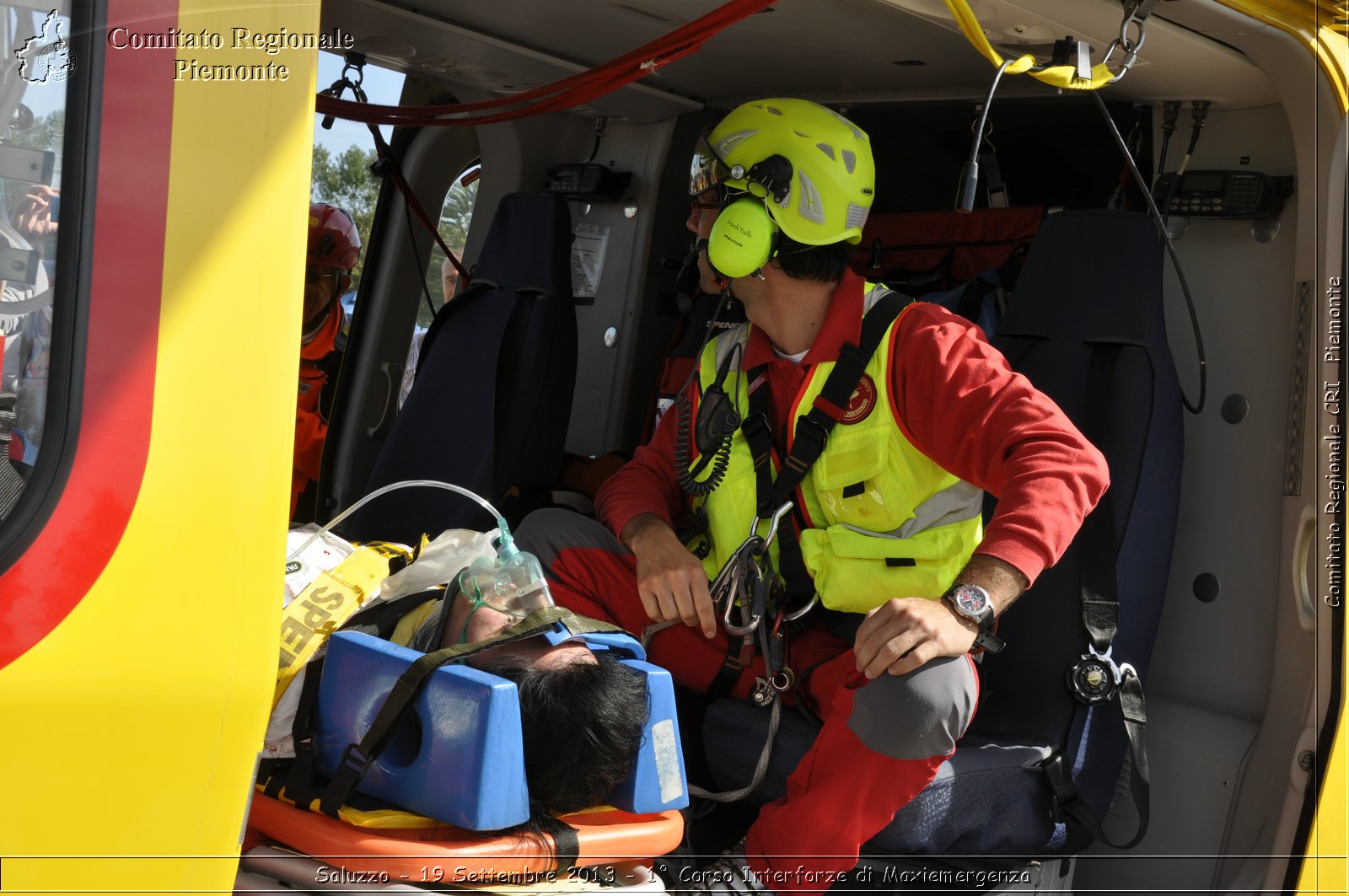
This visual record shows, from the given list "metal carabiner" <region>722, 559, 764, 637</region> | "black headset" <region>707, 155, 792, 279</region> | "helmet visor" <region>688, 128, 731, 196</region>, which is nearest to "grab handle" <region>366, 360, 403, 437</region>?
"helmet visor" <region>688, 128, 731, 196</region>

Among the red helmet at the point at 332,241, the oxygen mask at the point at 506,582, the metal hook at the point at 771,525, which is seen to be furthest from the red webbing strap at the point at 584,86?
the red helmet at the point at 332,241

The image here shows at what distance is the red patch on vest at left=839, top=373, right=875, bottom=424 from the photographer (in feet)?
7.80

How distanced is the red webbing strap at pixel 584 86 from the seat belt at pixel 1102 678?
118cm

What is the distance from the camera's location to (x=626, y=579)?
259cm

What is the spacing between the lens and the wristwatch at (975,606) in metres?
1.87

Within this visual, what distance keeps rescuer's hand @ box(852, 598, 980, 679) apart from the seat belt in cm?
66

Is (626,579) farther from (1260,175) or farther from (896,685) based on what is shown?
(1260,175)

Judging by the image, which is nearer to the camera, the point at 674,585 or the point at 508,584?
the point at 508,584

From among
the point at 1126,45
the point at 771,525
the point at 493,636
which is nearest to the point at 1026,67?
the point at 1126,45

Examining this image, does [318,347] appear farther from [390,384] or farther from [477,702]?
[477,702]

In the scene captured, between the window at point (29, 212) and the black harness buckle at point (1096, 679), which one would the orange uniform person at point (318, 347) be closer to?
the black harness buckle at point (1096, 679)

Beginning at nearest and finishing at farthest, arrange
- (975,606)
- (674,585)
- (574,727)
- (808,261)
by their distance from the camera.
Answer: (574,727) < (975,606) < (674,585) < (808,261)

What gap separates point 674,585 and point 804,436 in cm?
41

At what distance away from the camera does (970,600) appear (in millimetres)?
1877
